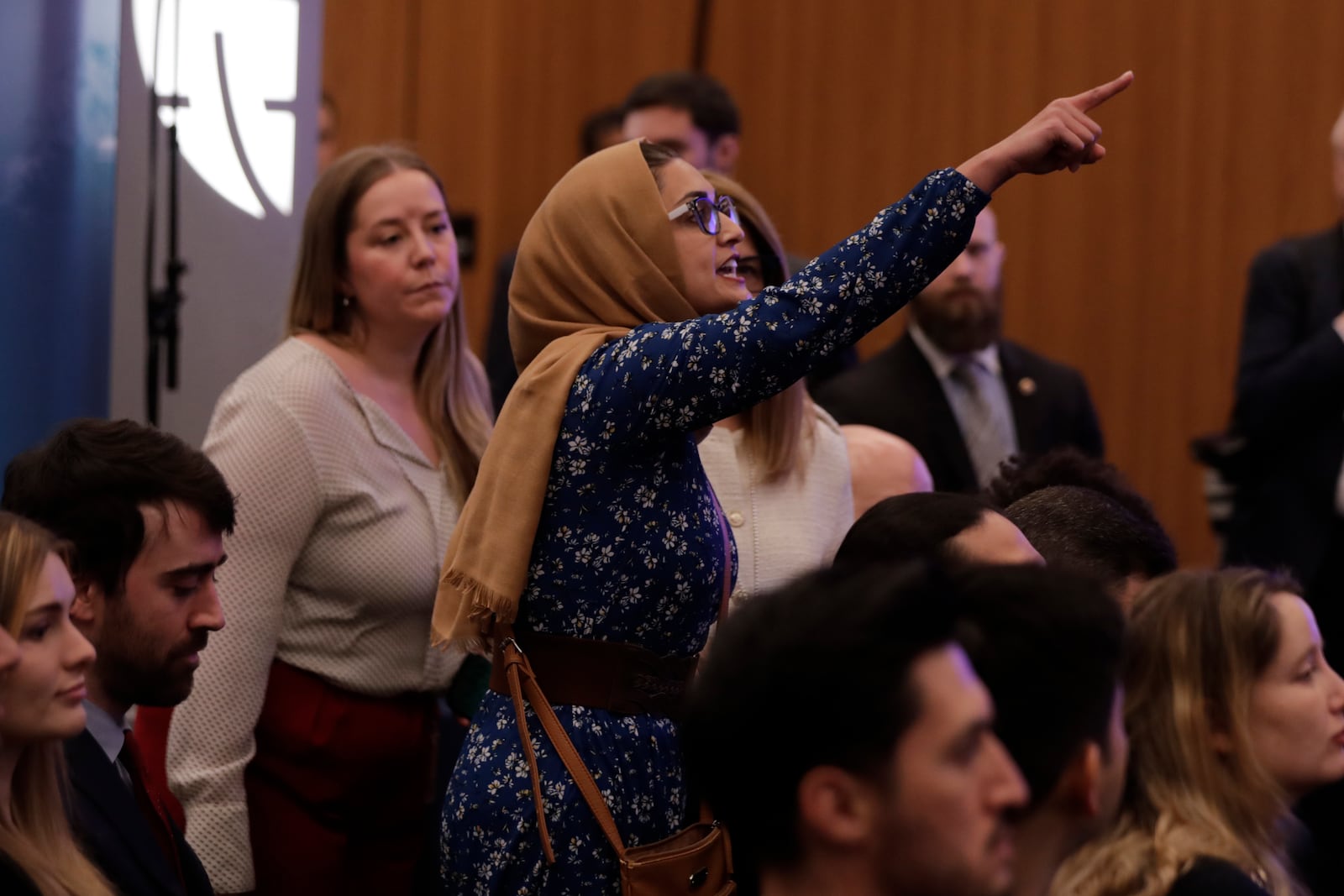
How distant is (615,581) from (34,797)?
2.09 feet

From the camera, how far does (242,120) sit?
3410 mm

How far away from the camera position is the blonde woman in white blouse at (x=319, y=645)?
2.63 meters

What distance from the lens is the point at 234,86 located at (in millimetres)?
3387

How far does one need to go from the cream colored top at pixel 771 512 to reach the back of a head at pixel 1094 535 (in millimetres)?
325

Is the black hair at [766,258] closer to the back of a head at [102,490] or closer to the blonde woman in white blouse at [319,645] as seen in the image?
the blonde woman in white blouse at [319,645]

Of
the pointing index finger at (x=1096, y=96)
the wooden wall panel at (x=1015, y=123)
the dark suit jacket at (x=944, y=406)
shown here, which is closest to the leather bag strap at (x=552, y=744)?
the pointing index finger at (x=1096, y=96)

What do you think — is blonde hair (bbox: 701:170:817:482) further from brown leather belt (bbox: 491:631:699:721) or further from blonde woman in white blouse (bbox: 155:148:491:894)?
brown leather belt (bbox: 491:631:699:721)

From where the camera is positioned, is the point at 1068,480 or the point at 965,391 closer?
the point at 1068,480

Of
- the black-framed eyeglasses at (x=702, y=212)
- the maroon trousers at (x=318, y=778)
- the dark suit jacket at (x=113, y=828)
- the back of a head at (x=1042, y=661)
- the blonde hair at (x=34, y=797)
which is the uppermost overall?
the black-framed eyeglasses at (x=702, y=212)

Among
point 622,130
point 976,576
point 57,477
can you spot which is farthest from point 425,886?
point 622,130

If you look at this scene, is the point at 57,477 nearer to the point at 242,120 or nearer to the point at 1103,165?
the point at 242,120

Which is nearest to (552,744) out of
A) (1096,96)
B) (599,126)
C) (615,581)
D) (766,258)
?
(615,581)

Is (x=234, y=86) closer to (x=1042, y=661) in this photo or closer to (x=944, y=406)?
(x=944, y=406)

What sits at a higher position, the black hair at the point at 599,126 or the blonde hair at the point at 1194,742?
the black hair at the point at 599,126
